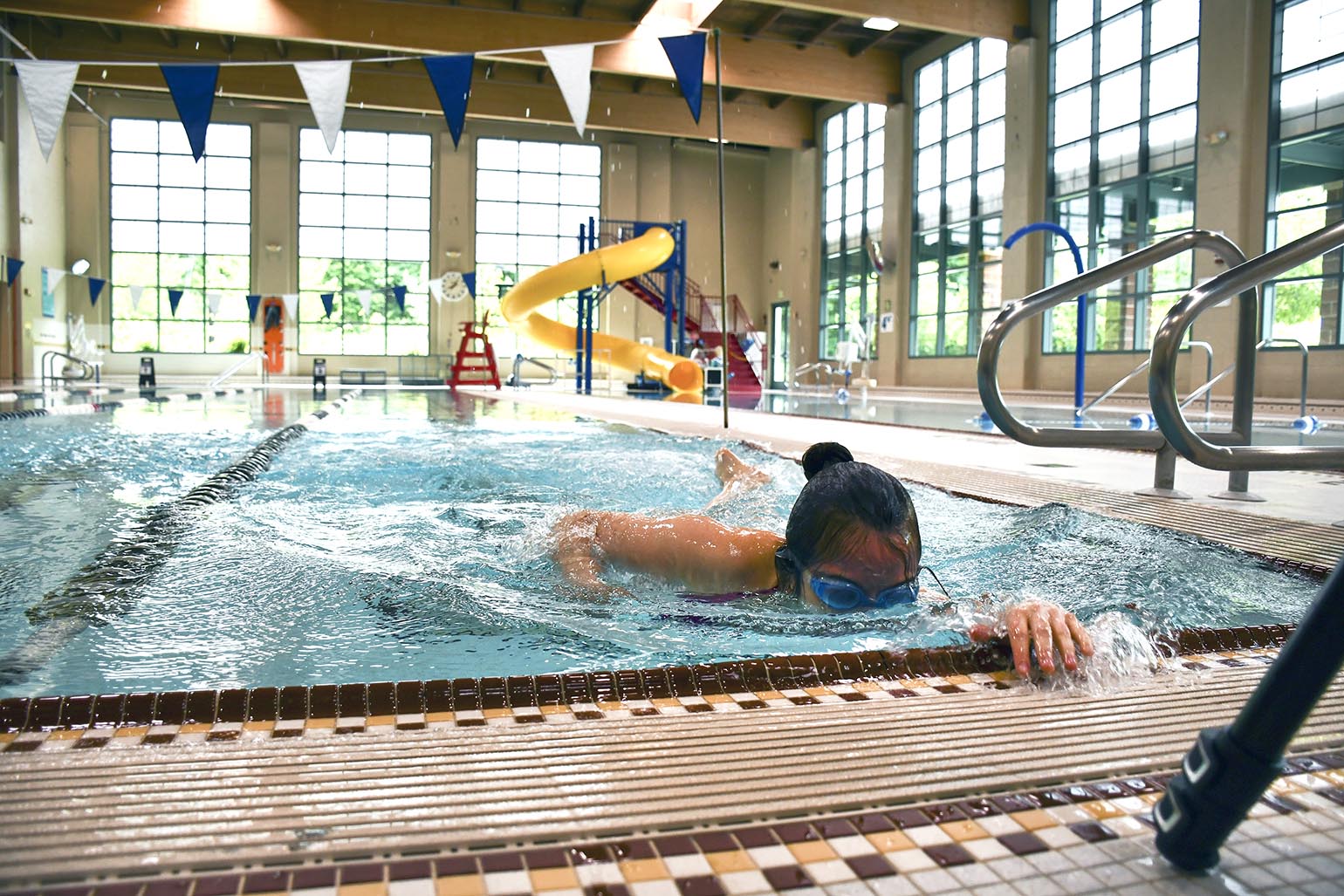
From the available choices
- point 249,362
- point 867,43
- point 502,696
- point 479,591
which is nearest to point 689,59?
point 479,591

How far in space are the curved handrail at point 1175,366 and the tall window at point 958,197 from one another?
14.6 metres

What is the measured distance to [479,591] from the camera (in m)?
2.32

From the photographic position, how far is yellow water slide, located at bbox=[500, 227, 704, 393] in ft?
47.3

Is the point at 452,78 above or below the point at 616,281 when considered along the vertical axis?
above

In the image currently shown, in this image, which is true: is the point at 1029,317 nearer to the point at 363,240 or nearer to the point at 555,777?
the point at 555,777

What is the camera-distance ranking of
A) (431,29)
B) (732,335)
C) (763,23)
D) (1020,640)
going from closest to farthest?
(1020,640), (431,29), (763,23), (732,335)

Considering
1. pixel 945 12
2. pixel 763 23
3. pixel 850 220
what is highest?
pixel 763 23

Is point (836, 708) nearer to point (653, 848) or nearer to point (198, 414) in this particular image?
point (653, 848)

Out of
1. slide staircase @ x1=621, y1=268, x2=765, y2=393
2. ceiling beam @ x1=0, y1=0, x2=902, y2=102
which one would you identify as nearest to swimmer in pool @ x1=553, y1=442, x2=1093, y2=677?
ceiling beam @ x1=0, y1=0, x2=902, y2=102

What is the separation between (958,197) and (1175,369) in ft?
53.6

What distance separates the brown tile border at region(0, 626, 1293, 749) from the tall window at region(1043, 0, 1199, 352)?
42.7 ft

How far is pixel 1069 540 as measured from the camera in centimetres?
278

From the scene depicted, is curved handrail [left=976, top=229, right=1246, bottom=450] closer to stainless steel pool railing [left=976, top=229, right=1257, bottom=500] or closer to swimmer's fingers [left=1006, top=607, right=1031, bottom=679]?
stainless steel pool railing [left=976, top=229, right=1257, bottom=500]

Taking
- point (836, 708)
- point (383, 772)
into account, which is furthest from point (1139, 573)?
point (383, 772)
